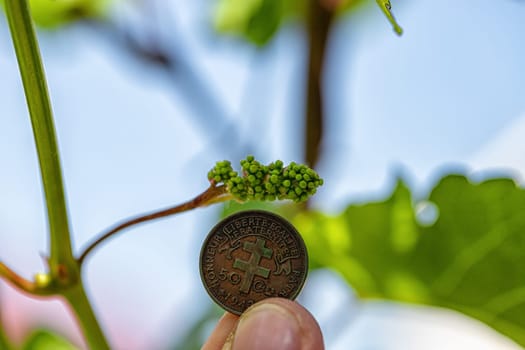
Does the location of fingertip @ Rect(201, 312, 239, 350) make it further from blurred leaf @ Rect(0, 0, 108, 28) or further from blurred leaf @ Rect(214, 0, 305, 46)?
blurred leaf @ Rect(0, 0, 108, 28)

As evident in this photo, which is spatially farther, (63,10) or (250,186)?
(63,10)

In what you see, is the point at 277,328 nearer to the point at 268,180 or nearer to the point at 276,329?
the point at 276,329

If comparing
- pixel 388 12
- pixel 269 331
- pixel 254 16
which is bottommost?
pixel 269 331

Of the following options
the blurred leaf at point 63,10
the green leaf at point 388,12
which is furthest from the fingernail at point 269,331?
the blurred leaf at point 63,10

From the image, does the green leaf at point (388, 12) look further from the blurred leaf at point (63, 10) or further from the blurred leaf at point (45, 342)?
the blurred leaf at point (63, 10)

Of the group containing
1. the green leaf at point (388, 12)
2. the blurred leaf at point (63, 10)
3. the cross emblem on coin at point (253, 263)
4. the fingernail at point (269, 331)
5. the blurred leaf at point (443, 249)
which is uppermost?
the blurred leaf at point (63, 10)

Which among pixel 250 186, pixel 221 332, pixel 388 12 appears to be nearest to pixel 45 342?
pixel 221 332

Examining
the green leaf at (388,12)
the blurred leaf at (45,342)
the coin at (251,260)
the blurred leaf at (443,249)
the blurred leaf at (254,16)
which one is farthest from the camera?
the blurred leaf at (254,16)
